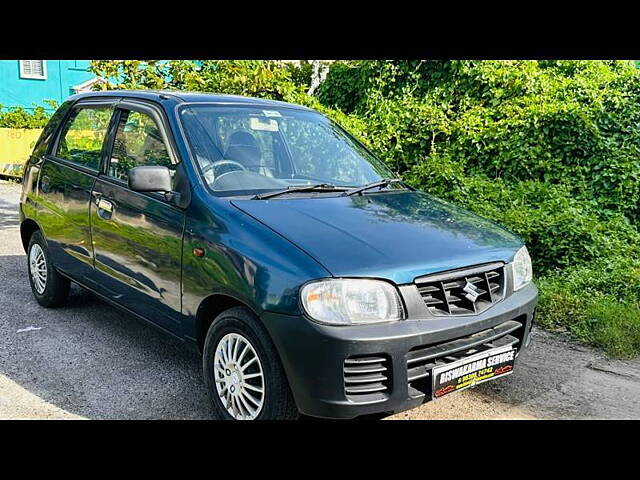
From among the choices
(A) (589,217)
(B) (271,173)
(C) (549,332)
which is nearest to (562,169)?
(A) (589,217)

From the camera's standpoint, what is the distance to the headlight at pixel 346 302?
277 centimetres

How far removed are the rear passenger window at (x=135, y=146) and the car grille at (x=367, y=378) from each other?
1871mm

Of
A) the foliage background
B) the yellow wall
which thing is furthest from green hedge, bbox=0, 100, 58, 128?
the foliage background

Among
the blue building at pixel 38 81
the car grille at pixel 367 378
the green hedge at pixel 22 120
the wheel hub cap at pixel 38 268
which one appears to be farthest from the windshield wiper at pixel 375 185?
the blue building at pixel 38 81

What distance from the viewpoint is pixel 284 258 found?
2936 mm

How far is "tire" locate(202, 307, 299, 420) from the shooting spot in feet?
9.68

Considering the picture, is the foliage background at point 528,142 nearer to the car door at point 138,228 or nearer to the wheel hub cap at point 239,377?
the wheel hub cap at point 239,377

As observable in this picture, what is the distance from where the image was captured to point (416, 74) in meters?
9.74

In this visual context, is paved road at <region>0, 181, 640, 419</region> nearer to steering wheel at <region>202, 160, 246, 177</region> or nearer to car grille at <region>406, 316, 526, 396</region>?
car grille at <region>406, 316, 526, 396</region>

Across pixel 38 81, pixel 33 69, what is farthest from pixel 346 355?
pixel 33 69

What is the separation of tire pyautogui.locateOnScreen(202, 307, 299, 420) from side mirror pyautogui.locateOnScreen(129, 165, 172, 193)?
0.90 meters

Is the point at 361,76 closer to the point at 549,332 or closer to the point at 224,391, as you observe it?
the point at 549,332

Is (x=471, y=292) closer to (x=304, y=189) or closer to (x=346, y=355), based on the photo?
(x=346, y=355)

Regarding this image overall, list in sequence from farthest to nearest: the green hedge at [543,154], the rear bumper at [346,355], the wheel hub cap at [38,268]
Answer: the green hedge at [543,154] < the wheel hub cap at [38,268] < the rear bumper at [346,355]
